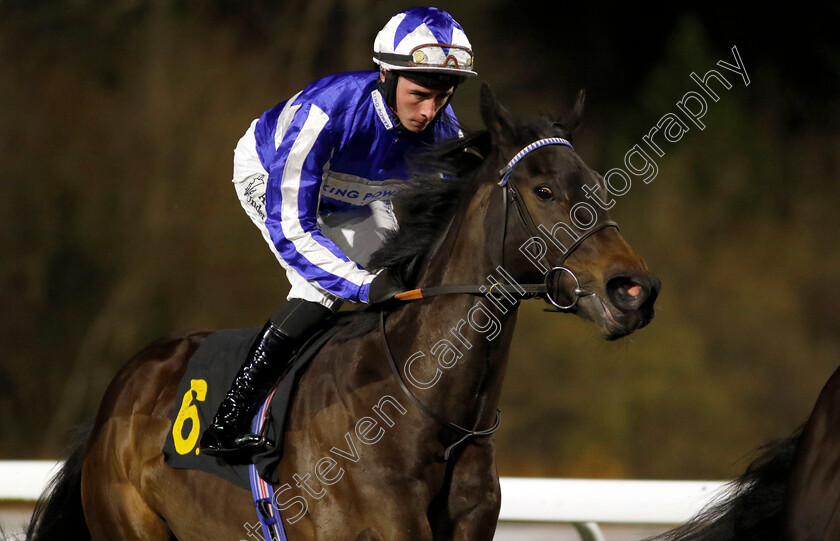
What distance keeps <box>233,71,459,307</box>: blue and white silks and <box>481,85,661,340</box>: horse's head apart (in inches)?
13.3

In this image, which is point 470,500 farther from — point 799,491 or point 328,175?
point 328,175

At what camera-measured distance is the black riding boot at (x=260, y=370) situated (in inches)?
86.0

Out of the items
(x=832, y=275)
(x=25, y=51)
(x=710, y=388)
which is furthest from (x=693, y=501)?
(x=25, y=51)

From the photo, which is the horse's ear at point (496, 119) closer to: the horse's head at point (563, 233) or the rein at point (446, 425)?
the horse's head at point (563, 233)

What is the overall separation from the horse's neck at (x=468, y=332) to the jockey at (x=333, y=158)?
0.58 feet

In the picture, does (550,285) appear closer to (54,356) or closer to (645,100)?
(645,100)

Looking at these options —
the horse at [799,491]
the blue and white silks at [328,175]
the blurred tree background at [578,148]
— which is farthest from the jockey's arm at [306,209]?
the blurred tree background at [578,148]

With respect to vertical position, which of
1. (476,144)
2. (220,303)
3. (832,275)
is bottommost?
(220,303)

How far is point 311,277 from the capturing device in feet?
7.17

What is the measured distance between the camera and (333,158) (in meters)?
2.40

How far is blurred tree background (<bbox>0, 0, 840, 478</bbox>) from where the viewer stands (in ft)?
20.1

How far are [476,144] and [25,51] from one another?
17.2ft

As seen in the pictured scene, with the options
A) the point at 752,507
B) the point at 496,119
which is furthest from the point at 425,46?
the point at 752,507

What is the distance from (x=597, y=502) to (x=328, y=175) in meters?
1.95
